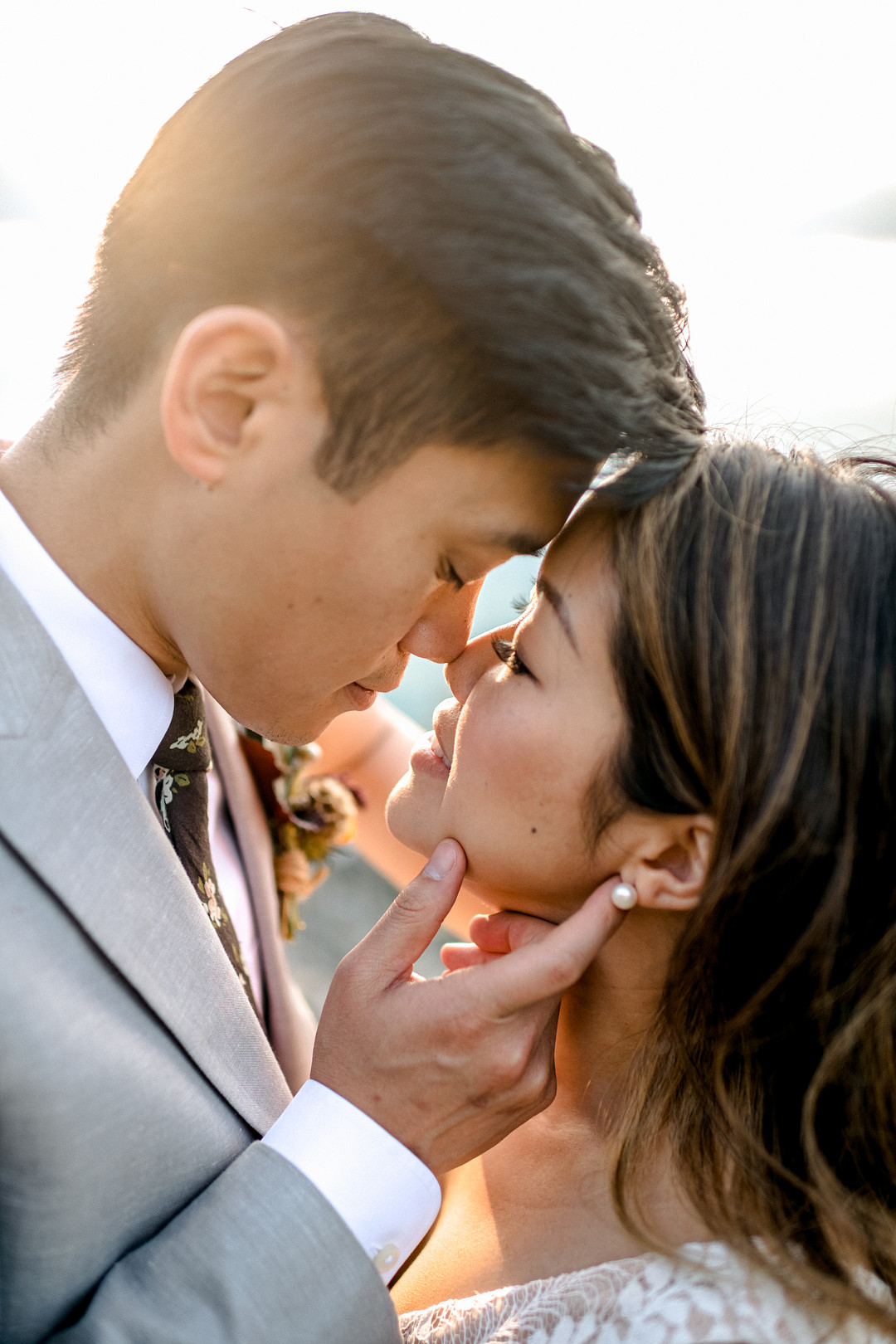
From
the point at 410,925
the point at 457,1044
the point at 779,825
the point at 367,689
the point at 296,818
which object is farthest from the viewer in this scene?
the point at 296,818

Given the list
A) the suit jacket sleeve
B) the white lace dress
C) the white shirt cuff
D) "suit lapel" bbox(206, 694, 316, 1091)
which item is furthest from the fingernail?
"suit lapel" bbox(206, 694, 316, 1091)

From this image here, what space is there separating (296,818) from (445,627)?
86cm

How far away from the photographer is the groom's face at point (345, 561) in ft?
4.74

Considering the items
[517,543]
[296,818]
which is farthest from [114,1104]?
[296,818]

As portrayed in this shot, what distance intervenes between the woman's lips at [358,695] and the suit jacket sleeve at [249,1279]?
79cm

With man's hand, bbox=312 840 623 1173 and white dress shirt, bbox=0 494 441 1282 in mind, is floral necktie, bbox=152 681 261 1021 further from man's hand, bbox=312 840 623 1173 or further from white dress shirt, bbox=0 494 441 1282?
man's hand, bbox=312 840 623 1173

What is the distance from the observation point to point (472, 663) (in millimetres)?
1692

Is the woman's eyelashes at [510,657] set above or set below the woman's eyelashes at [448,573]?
below

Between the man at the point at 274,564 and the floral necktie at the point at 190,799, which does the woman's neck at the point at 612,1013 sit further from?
the floral necktie at the point at 190,799

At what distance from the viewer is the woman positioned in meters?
1.33

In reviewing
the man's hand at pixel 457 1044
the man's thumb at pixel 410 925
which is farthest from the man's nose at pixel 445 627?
the man's hand at pixel 457 1044

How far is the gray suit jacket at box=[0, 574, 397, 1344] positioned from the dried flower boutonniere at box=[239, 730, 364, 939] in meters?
0.91

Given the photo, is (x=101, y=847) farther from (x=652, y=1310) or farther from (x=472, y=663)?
(x=652, y=1310)

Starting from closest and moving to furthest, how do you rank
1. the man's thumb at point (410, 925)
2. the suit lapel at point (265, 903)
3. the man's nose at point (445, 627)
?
the man's thumb at point (410, 925)
the man's nose at point (445, 627)
the suit lapel at point (265, 903)
